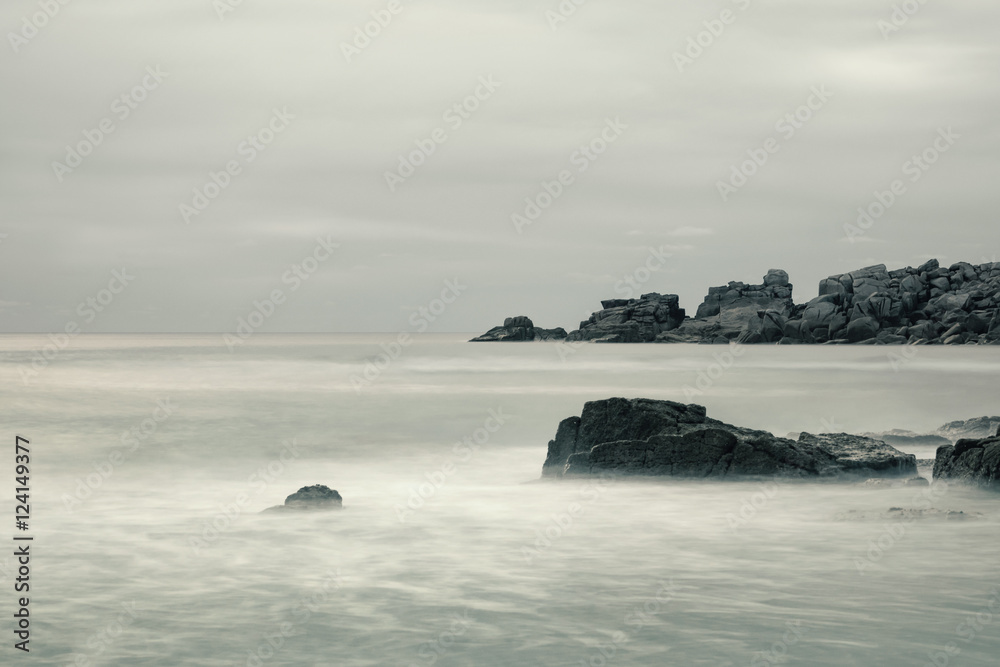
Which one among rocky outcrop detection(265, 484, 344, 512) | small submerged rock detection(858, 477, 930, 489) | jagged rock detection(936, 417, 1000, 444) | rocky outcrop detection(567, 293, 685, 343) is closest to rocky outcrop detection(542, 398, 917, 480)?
small submerged rock detection(858, 477, 930, 489)

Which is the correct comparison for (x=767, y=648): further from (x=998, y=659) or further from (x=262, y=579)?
(x=262, y=579)

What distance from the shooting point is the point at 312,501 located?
1211cm

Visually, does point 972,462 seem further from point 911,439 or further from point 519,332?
point 519,332

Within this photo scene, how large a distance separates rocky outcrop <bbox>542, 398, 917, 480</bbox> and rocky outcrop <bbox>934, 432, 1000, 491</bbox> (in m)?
0.72

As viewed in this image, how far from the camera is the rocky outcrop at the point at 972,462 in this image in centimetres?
1239

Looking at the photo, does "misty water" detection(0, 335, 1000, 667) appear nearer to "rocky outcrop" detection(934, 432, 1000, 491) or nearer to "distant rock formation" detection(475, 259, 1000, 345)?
"rocky outcrop" detection(934, 432, 1000, 491)

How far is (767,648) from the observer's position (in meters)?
6.77

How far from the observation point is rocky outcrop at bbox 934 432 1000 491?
12391 mm

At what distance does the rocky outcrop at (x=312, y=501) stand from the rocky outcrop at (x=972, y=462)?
841 cm

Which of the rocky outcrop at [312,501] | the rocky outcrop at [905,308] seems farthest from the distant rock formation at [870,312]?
the rocky outcrop at [312,501]

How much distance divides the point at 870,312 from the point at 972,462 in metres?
122

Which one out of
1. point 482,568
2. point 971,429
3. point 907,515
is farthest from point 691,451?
point 971,429

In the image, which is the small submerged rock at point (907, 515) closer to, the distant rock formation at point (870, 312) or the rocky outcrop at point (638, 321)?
the distant rock formation at point (870, 312)

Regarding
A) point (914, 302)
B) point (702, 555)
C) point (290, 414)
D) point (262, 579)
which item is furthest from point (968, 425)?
point (914, 302)
